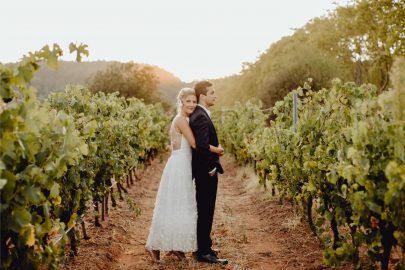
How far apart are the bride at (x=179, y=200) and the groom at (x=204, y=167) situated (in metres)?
0.09

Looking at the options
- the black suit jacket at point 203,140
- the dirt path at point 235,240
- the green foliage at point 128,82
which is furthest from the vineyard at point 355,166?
the green foliage at point 128,82

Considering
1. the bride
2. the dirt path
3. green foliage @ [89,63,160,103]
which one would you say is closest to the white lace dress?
the bride

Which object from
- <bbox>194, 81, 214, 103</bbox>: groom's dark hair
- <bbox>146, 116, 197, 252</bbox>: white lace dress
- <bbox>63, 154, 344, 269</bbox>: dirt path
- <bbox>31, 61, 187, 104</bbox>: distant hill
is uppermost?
<bbox>31, 61, 187, 104</bbox>: distant hill

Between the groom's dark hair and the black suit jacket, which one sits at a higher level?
the groom's dark hair

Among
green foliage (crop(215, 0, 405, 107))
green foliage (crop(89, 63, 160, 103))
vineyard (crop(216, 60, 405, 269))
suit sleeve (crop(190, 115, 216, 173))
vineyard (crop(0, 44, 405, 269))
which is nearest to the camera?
vineyard (crop(0, 44, 405, 269))

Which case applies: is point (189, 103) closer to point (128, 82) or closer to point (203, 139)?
point (203, 139)

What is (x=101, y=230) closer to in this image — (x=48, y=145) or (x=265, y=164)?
(x=265, y=164)

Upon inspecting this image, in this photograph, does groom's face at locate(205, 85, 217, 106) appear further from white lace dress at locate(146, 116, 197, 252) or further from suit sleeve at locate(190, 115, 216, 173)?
white lace dress at locate(146, 116, 197, 252)

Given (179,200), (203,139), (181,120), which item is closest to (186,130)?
(181,120)

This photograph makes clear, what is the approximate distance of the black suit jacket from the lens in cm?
563

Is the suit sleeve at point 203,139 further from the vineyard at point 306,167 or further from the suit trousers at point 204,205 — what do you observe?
the vineyard at point 306,167

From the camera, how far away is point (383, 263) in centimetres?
421

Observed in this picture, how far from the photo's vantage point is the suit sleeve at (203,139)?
222 inches

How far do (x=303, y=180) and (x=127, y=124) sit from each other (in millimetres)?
4339
